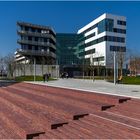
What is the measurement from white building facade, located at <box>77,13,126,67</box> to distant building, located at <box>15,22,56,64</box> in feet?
42.4

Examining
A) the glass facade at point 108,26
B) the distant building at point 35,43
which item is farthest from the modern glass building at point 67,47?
the glass facade at point 108,26

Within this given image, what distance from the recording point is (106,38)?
2950 inches

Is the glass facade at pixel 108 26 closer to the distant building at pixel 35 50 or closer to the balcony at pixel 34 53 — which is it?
the distant building at pixel 35 50

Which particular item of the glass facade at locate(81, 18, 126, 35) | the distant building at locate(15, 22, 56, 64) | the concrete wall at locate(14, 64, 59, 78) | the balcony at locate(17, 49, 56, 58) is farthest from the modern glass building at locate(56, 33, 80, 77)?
the concrete wall at locate(14, 64, 59, 78)

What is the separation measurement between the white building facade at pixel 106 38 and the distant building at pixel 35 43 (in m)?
12.9

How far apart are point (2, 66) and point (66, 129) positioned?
6749cm

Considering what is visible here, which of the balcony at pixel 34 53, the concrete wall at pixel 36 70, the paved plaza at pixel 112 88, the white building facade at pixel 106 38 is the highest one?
the white building facade at pixel 106 38

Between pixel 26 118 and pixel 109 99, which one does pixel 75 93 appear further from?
pixel 26 118

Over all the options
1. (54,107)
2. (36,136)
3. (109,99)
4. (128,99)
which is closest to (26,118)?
(54,107)

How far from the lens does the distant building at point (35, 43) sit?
7294 centimetres

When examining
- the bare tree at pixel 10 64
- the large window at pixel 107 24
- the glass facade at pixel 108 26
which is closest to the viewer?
the bare tree at pixel 10 64

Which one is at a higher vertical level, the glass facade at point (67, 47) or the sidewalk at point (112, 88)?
the glass facade at point (67, 47)

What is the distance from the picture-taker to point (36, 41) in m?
75.7

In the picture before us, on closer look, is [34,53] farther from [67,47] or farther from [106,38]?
[67,47]
